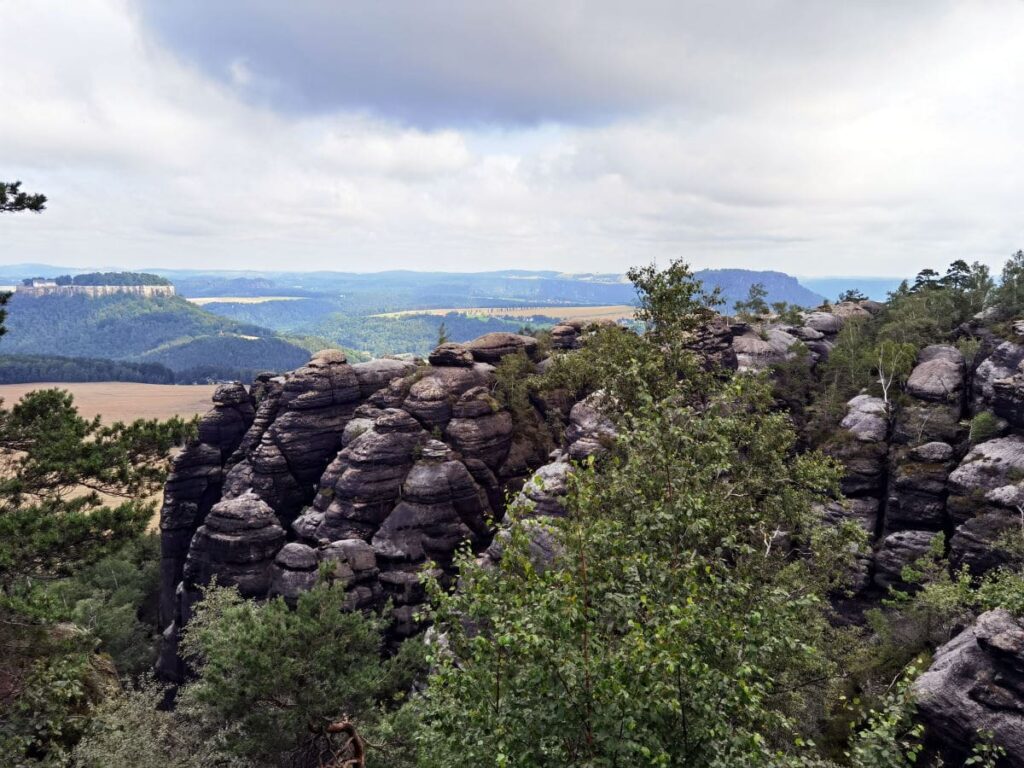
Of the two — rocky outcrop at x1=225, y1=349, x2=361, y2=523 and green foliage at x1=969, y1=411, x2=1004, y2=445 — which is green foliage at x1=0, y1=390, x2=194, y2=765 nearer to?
rocky outcrop at x1=225, y1=349, x2=361, y2=523

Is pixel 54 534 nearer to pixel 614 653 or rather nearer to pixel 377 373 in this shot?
pixel 614 653

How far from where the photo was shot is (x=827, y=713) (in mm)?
22359

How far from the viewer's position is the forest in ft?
33.6

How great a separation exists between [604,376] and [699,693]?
1623 cm

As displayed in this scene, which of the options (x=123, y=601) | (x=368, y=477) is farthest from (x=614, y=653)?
(x=123, y=601)

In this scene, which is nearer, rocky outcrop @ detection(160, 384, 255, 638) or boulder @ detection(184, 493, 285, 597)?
boulder @ detection(184, 493, 285, 597)

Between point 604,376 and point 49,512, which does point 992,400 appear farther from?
point 49,512

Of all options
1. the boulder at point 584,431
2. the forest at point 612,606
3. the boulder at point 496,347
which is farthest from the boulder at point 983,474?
the boulder at point 496,347

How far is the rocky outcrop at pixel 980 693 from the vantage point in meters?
20.7

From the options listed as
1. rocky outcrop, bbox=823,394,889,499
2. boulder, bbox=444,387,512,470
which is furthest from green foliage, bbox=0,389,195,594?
rocky outcrop, bbox=823,394,889,499

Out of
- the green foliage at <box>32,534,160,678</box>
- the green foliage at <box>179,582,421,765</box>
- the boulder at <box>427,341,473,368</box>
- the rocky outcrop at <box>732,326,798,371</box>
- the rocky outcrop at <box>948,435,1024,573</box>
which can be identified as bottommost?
the green foliage at <box>32,534,160,678</box>

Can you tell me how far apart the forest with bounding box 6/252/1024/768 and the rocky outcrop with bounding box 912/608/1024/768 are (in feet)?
0.65

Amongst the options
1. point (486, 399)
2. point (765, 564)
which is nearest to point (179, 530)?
point (486, 399)

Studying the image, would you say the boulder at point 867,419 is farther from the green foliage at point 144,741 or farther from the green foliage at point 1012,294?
the green foliage at point 144,741
